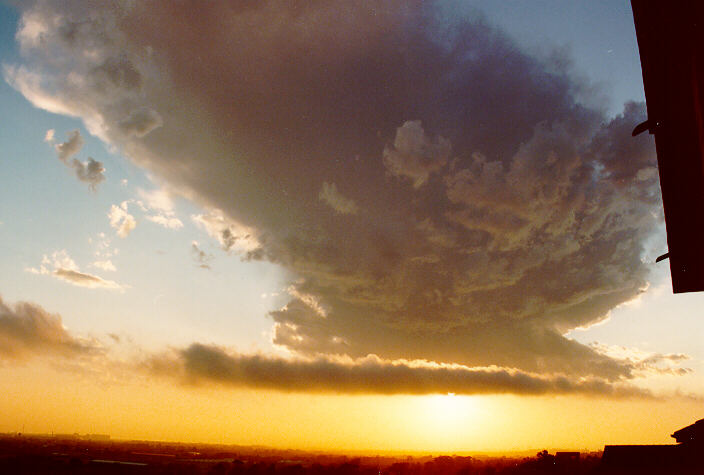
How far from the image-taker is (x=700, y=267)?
17.9ft

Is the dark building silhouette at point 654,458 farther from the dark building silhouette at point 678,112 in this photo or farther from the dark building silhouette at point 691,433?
the dark building silhouette at point 678,112

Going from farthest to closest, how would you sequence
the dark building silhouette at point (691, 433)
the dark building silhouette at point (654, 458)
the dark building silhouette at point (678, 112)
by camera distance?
the dark building silhouette at point (691, 433), the dark building silhouette at point (654, 458), the dark building silhouette at point (678, 112)

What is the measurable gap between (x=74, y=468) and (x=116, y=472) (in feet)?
22.6

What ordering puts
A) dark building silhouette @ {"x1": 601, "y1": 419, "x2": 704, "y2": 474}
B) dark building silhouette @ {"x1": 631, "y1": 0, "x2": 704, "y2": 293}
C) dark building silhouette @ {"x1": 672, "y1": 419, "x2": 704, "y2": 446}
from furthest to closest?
dark building silhouette @ {"x1": 672, "y1": 419, "x2": 704, "y2": 446} < dark building silhouette @ {"x1": 601, "y1": 419, "x2": 704, "y2": 474} < dark building silhouette @ {"x1": 631, "y1": 0, "x2": 704, "y2": 293}

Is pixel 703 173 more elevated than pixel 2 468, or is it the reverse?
pixel 703 173

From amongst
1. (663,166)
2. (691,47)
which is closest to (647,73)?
(691,47)

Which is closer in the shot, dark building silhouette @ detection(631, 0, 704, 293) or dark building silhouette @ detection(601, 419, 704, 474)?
dark building silhouette @ detection(631, 0, 704, 293)

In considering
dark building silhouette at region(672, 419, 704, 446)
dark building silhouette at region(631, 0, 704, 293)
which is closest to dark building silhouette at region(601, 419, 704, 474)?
dark building silhouette at region(672, 419, 704, 446)

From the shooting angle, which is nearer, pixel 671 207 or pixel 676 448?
pixel 676 448

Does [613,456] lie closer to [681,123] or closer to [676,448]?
[676,448]

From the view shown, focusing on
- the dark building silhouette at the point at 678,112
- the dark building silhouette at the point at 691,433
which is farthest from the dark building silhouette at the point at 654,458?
the dark building silhouette at the point at 678,112

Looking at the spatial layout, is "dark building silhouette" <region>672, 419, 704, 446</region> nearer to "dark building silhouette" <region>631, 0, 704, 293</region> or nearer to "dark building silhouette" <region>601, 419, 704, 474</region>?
"dark building silhouette" <region>601, 419, 704, 474</region>

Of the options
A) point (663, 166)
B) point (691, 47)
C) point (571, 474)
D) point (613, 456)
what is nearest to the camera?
point (691, 47)

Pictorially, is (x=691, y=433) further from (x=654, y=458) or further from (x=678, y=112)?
(x=678, y=112)
